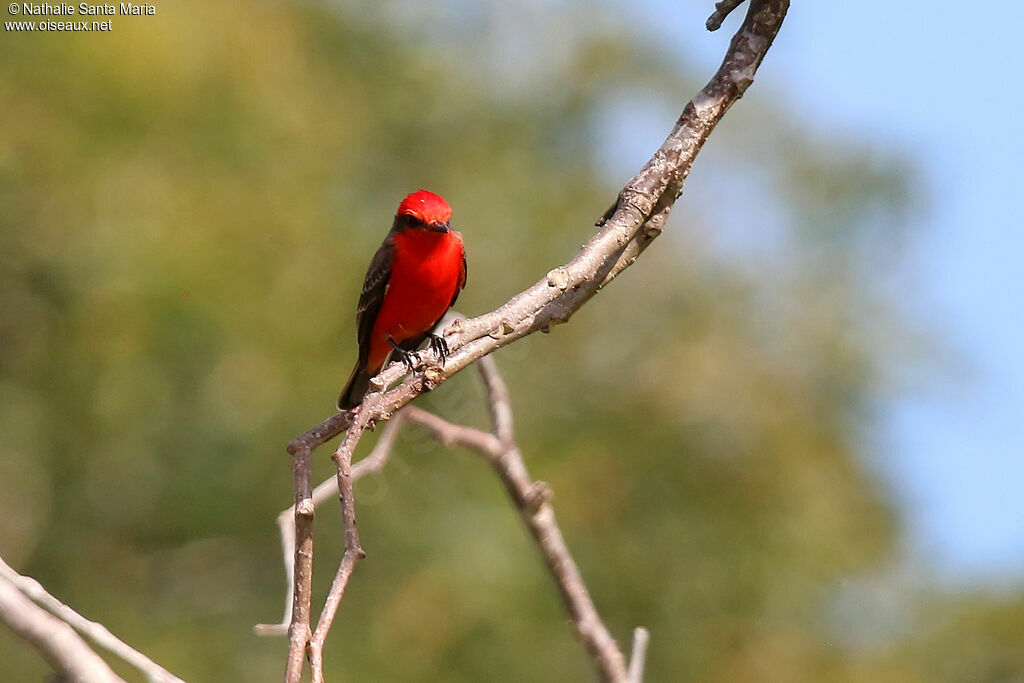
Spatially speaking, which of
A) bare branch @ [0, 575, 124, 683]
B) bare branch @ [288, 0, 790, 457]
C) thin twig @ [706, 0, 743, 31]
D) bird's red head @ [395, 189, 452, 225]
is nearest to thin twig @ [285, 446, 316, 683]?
bare branch @ [288, 0, 790, 457]

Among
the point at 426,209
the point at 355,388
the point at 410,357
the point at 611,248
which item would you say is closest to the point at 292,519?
the point at 611,248

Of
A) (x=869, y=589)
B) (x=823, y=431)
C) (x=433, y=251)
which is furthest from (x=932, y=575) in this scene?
(x=433, y=251)

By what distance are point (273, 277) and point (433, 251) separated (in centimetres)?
855

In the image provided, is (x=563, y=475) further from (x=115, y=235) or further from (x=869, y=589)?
(x=115, y=235)

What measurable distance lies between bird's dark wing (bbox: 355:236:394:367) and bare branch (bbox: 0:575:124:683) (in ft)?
19.3

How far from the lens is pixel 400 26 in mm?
22219

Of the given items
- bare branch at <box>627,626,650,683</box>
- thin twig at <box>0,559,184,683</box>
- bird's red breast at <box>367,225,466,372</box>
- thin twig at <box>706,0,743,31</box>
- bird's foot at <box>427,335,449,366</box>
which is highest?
bird's red breast at <box>367,225,466,372</box>

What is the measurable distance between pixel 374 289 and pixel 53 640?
19.6 ft

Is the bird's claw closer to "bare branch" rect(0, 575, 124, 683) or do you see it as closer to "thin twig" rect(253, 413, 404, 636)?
"thin twig" rect(253, 413, 404, 636)

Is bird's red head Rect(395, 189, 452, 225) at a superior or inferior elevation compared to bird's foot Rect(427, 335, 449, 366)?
superior

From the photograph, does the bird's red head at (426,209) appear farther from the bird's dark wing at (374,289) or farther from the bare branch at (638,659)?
the bare branch at (638,659)

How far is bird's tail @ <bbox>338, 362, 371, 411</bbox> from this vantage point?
794cm

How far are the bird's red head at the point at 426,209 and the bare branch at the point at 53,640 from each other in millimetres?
5584

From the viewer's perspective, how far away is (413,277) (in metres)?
7.24
